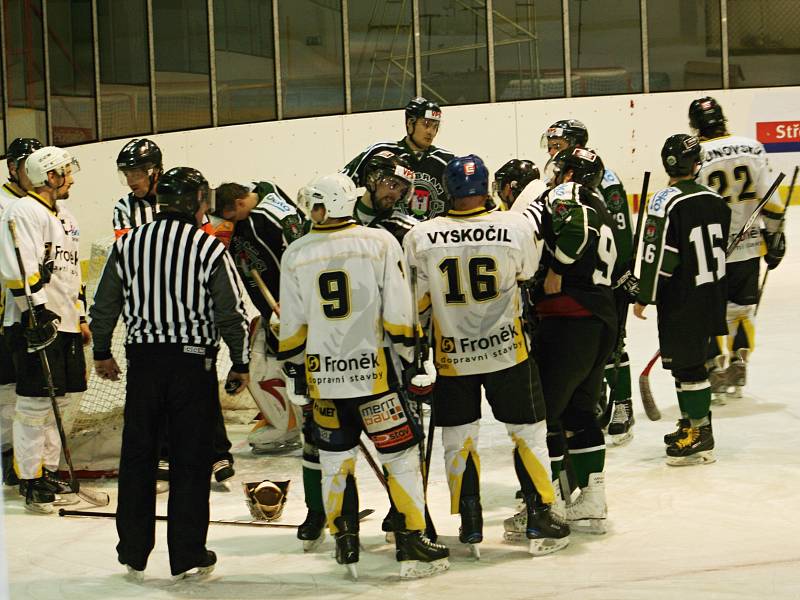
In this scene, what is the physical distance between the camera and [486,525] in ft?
14.4

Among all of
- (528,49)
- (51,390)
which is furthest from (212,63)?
(51,390)

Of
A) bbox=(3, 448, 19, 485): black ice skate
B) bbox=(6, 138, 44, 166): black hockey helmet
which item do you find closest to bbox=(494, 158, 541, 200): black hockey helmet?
bbox=(6, 138, 44, 166): black hockey helmet

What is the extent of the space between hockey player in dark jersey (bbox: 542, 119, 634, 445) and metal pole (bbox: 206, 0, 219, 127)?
6.00 metres

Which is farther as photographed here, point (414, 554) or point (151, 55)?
point (151, 55)

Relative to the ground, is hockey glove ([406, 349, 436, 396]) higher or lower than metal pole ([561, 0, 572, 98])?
lower

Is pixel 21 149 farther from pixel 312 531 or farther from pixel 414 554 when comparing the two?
pixel 414 554

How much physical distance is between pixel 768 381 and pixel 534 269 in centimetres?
298

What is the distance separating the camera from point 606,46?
38.3 feet

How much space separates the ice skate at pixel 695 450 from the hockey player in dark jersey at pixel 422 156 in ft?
4.86

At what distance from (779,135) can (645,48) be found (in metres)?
1.51

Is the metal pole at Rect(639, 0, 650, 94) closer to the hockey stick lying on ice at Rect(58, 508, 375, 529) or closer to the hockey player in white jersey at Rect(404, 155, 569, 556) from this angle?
the hockey stick lying on ice at Rect(58, 508, 375, 529)

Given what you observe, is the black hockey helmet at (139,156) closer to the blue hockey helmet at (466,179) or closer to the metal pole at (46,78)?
the blue hockey helmet at (466,179)

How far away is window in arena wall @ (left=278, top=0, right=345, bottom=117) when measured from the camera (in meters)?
11.2

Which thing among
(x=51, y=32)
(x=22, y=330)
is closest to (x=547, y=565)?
(x=22, y=330)
